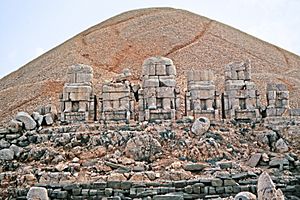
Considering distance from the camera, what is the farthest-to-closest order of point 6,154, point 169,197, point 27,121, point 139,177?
point 27,121 < point 6,154 < point 139,177 < point 169,197

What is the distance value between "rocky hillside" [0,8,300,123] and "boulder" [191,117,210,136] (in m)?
11.5

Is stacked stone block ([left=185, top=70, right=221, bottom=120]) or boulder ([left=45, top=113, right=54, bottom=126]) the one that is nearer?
boulder ([left=45, top=113, right=54, bottom=126])

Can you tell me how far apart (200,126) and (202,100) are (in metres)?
2.38

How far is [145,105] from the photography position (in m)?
19.8

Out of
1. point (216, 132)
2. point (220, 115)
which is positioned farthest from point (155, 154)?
point (220, 115)

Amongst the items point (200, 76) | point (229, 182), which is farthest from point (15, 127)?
point (229, 182)

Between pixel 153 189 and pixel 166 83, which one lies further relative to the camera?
pixel 166 83

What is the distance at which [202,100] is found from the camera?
2000 cm

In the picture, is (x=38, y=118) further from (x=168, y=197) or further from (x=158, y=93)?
(x=168, y=197)

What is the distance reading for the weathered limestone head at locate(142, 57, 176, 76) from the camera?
20.3 m

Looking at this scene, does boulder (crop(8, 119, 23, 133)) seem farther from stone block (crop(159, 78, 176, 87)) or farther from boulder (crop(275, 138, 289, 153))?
boulder (crop(275, 138, 289, 153))

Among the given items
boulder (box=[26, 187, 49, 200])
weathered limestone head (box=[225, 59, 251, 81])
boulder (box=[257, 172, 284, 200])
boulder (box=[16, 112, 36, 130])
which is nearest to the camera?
boulder (box=[257, 172, 284, 200])

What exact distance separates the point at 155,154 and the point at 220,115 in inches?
173

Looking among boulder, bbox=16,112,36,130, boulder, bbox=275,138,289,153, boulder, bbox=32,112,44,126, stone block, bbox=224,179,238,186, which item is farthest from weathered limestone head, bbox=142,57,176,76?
stone block, bbox=224,179,238,186
